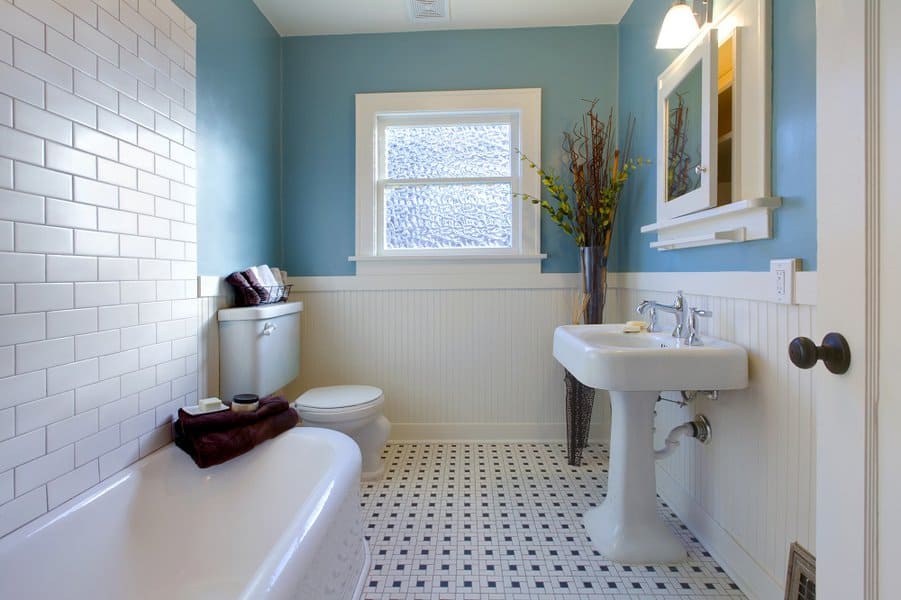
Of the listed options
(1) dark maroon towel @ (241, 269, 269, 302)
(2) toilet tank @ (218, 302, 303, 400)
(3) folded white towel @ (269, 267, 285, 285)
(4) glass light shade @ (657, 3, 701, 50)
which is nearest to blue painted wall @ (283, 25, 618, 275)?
(3) folded white towel @ (269, 267, 285, 285)

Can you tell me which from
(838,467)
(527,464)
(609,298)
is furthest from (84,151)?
(609,298)

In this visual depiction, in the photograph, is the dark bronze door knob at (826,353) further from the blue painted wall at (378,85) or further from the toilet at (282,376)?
the blue painted wall at (378,85)

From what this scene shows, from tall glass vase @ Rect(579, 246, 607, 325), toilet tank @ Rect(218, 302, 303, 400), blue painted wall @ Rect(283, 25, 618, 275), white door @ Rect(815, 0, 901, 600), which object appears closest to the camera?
white door @ Rect(815, 0, 901, 600)

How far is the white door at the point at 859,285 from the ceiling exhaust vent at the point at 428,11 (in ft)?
6.66

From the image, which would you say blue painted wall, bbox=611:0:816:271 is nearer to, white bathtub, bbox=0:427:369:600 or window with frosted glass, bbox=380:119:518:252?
window with frosted glass, bbox=380:119:518:252

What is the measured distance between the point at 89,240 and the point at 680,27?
2118 mm

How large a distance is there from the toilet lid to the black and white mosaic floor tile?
1.41 feet

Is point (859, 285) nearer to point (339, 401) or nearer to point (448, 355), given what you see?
point (339, 401)

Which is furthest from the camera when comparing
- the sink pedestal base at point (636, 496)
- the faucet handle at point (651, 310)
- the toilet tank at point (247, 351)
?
the toilet tank at point (247, 351)

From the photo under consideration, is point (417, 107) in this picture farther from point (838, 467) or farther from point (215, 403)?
point (838, 467)

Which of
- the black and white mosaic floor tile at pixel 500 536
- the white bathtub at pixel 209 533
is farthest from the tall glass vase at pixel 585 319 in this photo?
the white bathtub at pixel 209 533

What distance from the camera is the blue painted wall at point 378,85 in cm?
249

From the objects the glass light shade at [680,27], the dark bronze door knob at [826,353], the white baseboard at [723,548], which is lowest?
the white baseboard at [723,548]

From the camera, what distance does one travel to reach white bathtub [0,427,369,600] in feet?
3.17
